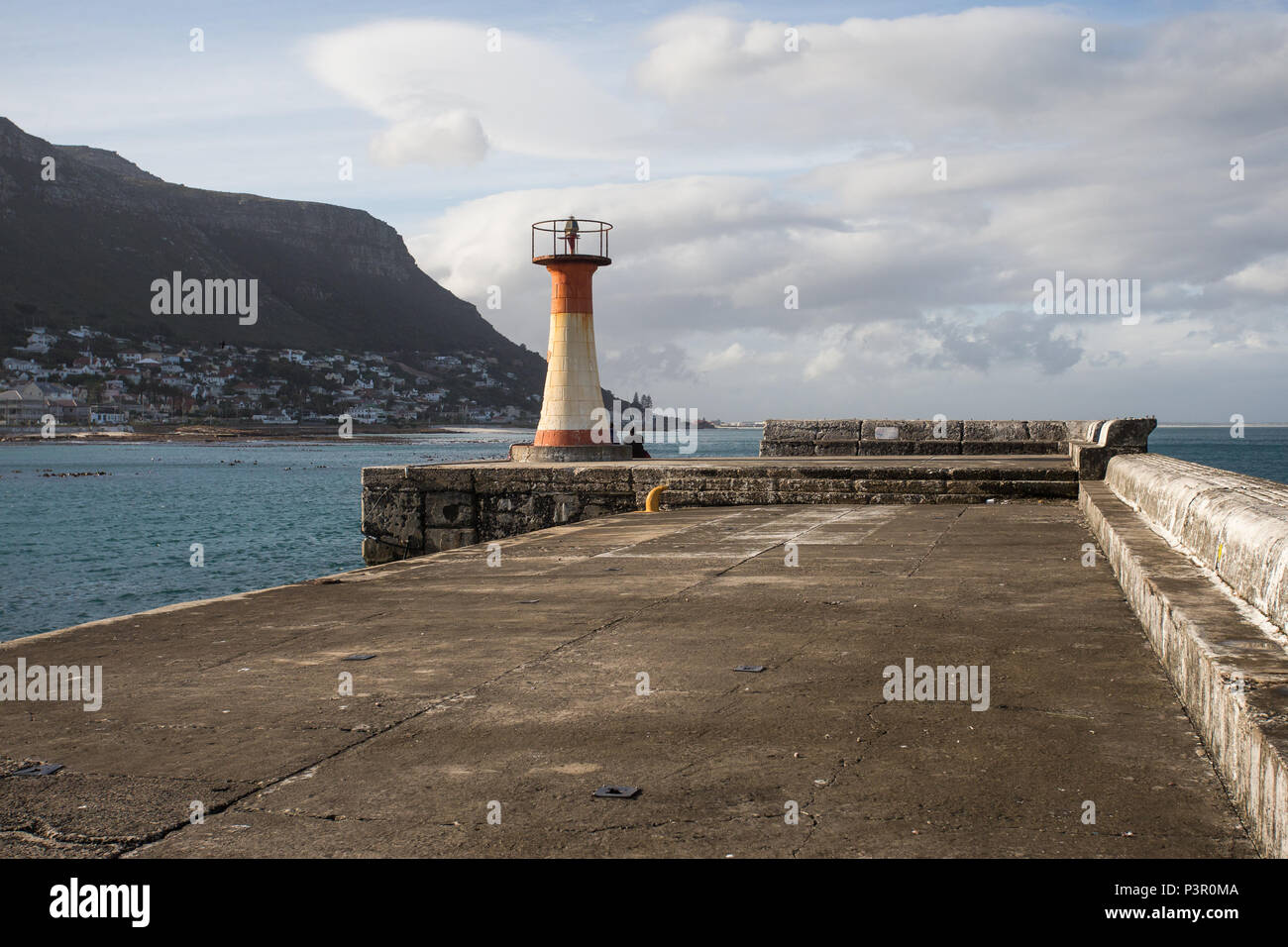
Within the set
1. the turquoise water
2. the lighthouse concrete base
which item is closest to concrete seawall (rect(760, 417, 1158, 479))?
the lighthouse concrete base

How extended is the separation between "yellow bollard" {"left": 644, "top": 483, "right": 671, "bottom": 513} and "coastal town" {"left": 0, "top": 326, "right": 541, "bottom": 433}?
139m

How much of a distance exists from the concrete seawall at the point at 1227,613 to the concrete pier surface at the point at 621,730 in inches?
5.0

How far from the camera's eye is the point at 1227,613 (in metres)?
3.97

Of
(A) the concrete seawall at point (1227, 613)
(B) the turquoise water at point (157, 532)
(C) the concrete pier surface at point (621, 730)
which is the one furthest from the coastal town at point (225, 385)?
(A) the concrete seawall at point (1227, 613)

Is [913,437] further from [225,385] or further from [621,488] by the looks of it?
[225,385]

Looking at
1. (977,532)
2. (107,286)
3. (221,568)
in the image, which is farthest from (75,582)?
(107,286)

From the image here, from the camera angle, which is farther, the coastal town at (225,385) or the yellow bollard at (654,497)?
the coastal town at (225,385)

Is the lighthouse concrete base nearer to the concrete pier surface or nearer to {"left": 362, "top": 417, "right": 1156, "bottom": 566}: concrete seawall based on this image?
{"left": 362, "top": 417, "right": 1156, "bottom": 566}: concrete seawall

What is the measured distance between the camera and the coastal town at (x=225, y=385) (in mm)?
136375

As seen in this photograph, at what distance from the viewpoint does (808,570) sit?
7.82m

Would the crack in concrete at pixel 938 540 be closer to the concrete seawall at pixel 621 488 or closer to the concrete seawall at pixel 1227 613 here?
the concrete seawall at pixel 621 488
